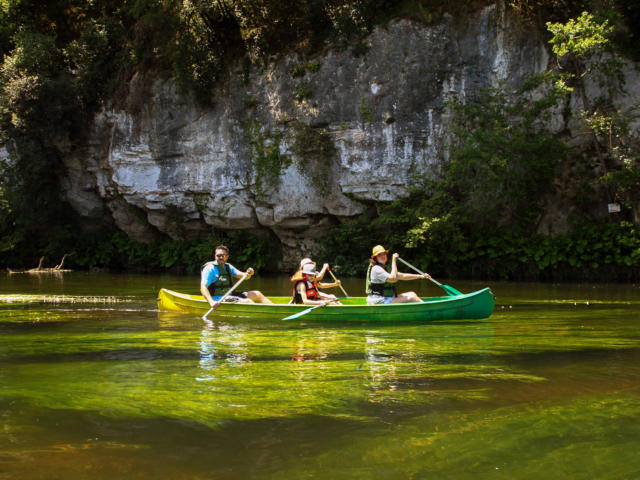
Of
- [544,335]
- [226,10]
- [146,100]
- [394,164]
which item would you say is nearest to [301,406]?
[544,335]

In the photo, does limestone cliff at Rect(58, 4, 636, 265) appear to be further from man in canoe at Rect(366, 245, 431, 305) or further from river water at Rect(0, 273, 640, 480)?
river water at Rect(0, 273, 640, 480)

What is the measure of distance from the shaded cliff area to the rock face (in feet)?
0.21

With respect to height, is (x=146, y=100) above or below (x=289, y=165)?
above

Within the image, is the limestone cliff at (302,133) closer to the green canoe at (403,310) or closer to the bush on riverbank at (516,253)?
the bush on riverbank at (516,253)

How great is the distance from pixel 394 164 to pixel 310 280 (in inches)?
423

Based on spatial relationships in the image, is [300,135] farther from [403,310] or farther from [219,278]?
[403,310]

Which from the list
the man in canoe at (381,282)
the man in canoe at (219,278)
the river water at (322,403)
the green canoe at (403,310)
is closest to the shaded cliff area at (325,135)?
the man in canoe at (381,282)

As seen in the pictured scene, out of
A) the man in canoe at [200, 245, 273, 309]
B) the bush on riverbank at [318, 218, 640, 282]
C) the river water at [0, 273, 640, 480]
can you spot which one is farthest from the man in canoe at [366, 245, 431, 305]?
the bush on riverbank at [318, 218, 640, 282]

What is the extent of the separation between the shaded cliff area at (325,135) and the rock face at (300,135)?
2.5 inches

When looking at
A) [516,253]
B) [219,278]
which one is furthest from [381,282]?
[516,253]

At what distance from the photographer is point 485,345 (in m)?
6.51

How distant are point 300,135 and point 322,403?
→ 16.9 metres

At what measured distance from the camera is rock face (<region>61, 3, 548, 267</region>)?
63.0 feet

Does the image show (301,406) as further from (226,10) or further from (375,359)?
(226,10)
